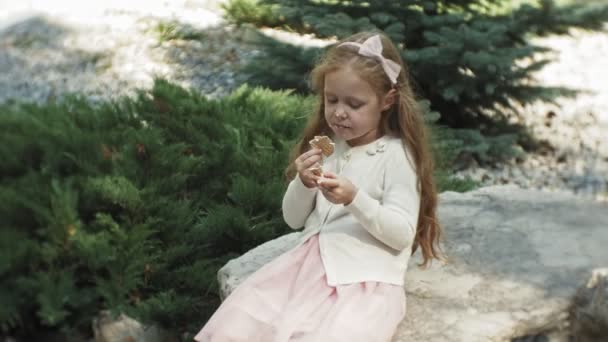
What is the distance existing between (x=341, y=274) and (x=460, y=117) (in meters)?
3.94

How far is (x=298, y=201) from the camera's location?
7.97 feet

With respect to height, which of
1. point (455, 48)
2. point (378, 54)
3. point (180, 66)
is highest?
point (378, 54)

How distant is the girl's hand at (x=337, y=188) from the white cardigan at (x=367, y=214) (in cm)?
2

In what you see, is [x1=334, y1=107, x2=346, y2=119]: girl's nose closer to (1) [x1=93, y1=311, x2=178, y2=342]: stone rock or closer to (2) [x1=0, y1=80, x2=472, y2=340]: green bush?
(2) [x1=0, y1=80, x2=472, y2=340]: green bush

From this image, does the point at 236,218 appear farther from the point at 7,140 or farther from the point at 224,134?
the point at 7,140

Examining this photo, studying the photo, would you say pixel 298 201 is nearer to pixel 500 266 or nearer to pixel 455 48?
pixel 500 266

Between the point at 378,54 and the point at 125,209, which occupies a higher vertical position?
the point at 378,54

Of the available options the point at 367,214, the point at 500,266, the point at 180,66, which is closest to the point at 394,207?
the point at 367,214

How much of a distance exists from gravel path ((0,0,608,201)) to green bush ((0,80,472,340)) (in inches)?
81.1

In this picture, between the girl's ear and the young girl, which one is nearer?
the young girl

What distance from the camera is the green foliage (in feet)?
17.2

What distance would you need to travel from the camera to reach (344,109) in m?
2.29

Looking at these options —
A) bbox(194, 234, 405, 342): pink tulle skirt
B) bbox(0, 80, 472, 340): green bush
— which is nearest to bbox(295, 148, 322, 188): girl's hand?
bbox(194, 234, 405, 342): pink tulle skirt

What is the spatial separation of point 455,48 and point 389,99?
297 centimetres
